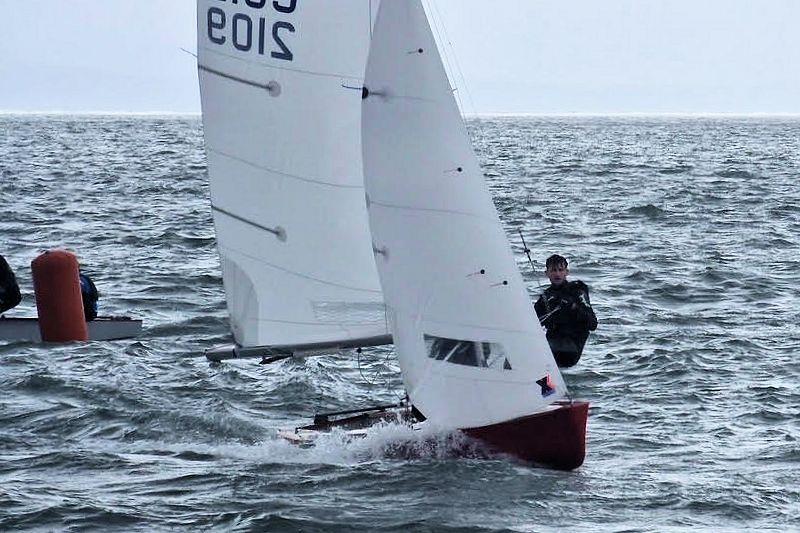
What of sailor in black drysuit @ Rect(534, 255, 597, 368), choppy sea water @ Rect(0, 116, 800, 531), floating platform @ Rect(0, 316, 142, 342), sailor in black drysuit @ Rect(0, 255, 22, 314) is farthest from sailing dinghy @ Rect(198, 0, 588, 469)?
floating platform @ Rect(0, 316, 142, 342)

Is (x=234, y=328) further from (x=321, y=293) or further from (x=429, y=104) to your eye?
(x=429, y=104)

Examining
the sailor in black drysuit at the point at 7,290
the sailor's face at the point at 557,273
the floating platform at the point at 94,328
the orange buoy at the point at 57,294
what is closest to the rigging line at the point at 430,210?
the sailor's face at the point at 557,273

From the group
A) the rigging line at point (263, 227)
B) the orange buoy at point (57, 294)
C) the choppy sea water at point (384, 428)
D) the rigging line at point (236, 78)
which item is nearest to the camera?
the choppy sea water at point (384, 428)

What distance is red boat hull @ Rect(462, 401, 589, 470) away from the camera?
11309 millimetres

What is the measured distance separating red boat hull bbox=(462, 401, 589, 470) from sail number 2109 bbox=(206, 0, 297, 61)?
11.7 feet

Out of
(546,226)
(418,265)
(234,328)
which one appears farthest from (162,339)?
(546,226)

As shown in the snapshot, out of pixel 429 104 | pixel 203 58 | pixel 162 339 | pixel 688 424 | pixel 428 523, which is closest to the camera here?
pixel 428 523

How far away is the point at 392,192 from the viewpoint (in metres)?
11.4

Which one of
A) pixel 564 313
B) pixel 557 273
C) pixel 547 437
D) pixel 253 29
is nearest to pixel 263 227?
pixel 253 29

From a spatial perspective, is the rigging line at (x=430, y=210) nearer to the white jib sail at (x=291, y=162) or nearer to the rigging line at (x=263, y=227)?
the white jib sail at (x=291, y=162)

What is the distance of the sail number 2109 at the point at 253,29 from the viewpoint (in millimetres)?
11898

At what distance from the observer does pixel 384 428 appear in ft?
39.7

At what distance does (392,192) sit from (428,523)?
2.78 meters

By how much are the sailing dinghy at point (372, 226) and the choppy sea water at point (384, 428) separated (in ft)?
1.55
